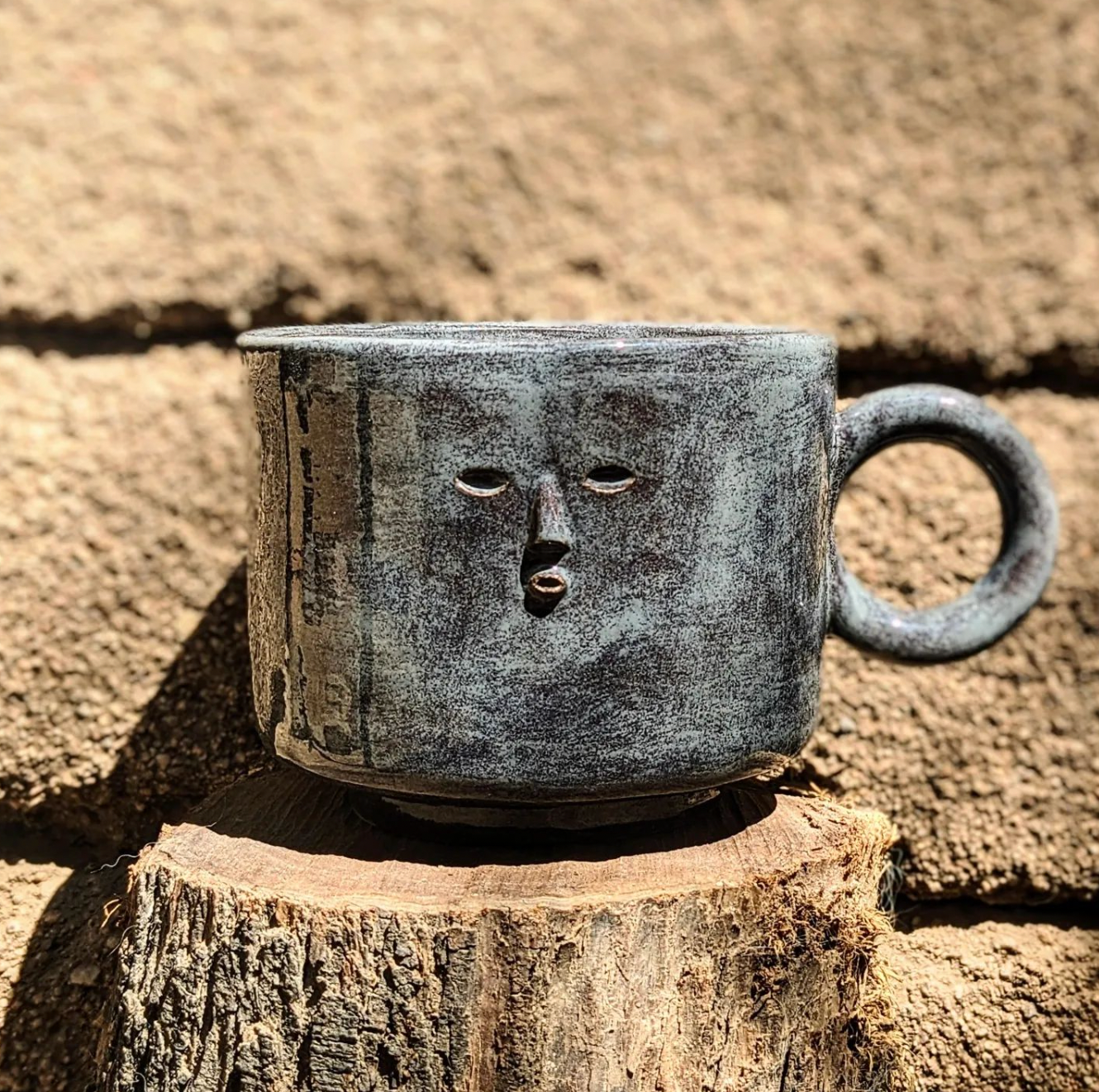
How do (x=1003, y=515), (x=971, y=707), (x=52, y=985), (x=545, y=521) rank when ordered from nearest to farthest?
1. (x=545, y=521)
2. (x=1003, y=515)
3. (x=52, y=985)
4. (x=971, y=707)

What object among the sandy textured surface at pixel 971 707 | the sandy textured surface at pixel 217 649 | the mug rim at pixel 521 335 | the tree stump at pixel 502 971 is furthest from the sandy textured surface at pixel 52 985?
the sandy textured surface at pixel 971 707

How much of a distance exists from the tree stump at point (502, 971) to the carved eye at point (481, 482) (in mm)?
229

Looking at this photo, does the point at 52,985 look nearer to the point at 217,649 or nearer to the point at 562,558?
the point at 217,649

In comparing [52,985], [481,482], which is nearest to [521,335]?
[481,482]

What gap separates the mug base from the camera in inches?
31.9

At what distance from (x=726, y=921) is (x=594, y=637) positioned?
18 cm

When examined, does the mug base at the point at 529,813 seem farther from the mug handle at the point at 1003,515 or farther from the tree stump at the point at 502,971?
the mug handle at the point at 1003,515

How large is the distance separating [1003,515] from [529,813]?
0.37m

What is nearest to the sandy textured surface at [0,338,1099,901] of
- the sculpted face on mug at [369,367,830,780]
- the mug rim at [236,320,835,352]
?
the mug rim at [236,320,835,352]

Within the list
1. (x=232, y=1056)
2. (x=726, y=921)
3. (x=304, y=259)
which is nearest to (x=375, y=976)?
(x=232, y=1056)

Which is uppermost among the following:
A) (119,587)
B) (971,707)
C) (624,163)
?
(624,163)

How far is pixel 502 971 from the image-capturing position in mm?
735

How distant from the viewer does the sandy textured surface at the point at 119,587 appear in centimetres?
107

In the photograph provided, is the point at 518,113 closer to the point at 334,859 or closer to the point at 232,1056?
the point at 334,859
